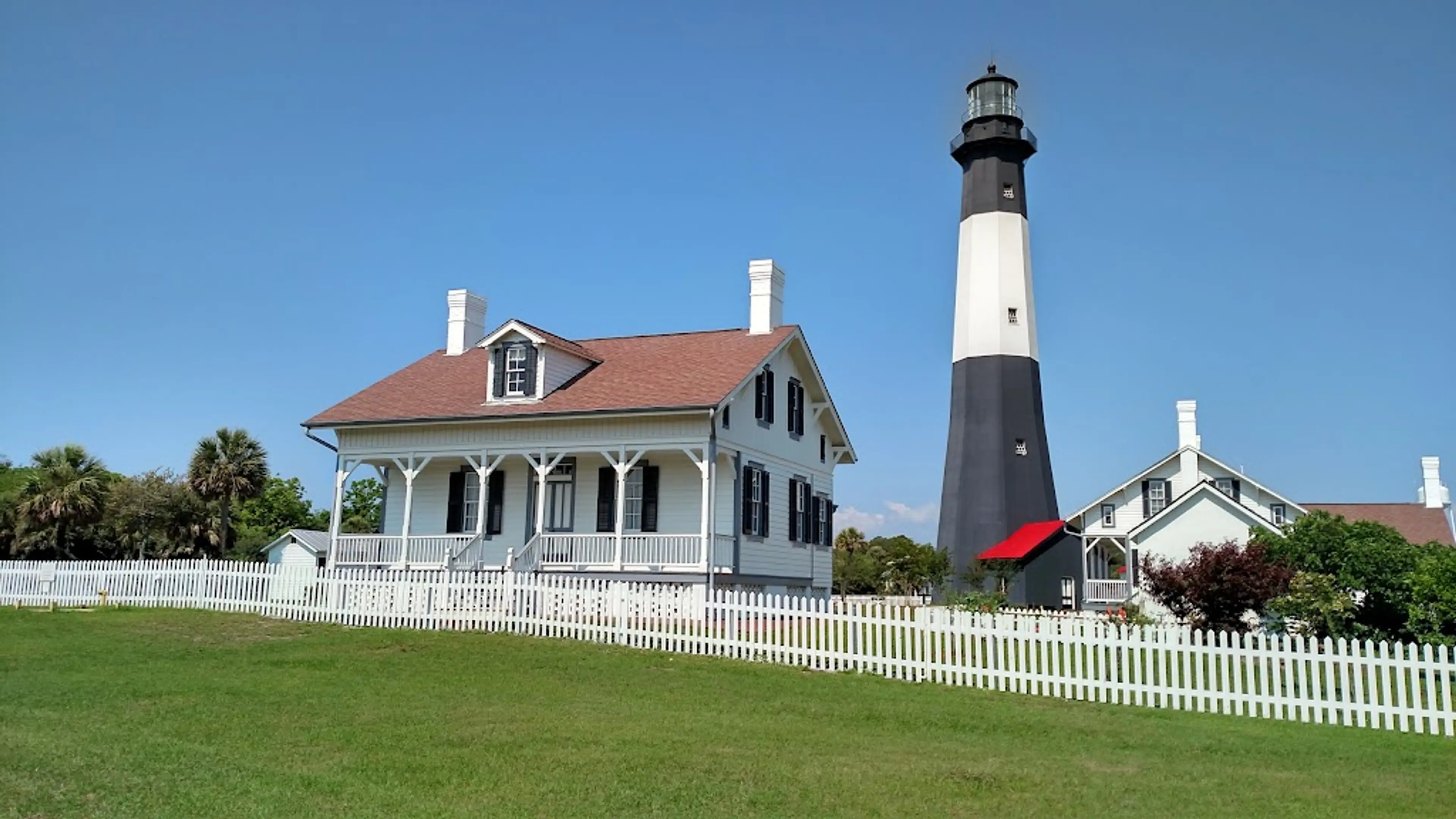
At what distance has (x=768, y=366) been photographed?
1027 inches

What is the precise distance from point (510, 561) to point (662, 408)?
14.2 ft

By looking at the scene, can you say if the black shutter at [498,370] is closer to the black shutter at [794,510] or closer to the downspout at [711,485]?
the downspout at [711,485]

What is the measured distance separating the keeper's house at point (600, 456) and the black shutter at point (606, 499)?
29mm

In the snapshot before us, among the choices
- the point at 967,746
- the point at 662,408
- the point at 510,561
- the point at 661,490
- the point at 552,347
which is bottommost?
the point at 967,746

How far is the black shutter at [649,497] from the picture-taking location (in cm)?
2483

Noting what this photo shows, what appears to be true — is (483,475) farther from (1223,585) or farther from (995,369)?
(995,369)

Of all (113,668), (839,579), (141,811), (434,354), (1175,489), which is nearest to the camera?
(141,811)

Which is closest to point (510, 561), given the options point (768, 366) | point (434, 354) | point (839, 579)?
point (768, 366)

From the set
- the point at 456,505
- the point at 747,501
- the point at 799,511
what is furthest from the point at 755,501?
the point at 456,505

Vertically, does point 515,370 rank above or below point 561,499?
above

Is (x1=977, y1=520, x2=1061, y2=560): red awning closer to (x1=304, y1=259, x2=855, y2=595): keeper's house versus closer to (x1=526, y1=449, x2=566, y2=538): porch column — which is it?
(x1=304, y1=259, x2=855, y2=595): keeper's house

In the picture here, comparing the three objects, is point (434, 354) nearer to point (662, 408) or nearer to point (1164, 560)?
point (662, 408)

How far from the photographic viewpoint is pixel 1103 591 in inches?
1425

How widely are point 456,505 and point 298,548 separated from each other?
24.9 meters
